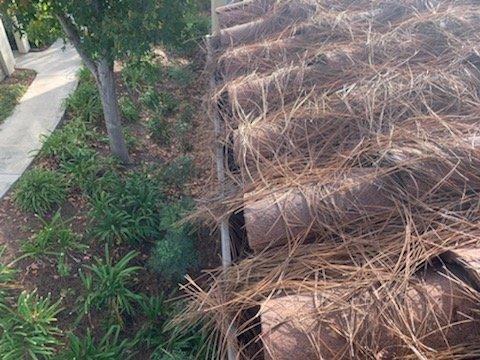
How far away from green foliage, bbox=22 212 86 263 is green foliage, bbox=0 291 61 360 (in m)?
0.49

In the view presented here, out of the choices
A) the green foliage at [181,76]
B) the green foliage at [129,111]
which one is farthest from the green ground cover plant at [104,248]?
the green foliage at [181,76]

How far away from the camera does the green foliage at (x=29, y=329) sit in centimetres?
326

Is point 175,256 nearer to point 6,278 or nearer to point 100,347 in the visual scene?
point 100,347

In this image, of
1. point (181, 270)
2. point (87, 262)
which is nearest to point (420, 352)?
point (181, 270)

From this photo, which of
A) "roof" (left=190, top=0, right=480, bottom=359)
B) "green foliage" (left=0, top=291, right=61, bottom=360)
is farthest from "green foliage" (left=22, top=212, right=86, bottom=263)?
"roof" (left=190, top=0, right=480, bottom=359)

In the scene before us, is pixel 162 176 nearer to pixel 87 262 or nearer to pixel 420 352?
pixel 87 262

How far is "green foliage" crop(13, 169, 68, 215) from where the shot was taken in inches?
179

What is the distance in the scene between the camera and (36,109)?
6535mm

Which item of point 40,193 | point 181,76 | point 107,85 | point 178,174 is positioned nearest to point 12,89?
point 181,76

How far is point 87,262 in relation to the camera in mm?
4160

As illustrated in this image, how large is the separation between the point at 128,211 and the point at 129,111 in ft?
7.49

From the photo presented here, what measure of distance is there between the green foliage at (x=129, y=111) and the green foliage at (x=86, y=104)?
13.0 inches

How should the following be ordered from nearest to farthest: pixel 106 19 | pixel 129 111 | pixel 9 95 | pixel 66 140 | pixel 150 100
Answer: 1. pixel 106 19
2. pixel 66 140
3. pixel 129 111
4. pixel 150 100
5. pixel 9 95

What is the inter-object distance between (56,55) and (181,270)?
6415mm
